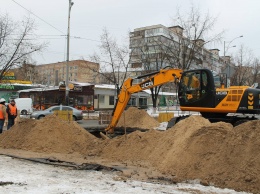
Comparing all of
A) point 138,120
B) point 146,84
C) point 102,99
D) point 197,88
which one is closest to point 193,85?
point 197,88

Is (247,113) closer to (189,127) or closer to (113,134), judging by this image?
(189,127)

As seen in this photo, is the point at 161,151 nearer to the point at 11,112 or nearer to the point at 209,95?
the point at 209,95

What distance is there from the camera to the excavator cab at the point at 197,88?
41.0 feet

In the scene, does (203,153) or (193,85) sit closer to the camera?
(203,153)

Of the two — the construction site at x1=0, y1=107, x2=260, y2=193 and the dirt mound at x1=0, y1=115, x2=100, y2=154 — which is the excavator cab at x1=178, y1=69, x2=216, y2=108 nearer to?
the construction site at x1=0, y1=107, x2=260, y2=193

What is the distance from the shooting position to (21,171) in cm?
782

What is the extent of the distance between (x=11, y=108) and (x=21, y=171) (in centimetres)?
677

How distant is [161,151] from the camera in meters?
9.40

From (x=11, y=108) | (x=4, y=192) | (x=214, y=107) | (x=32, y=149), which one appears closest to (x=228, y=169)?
(x=4, y=192)

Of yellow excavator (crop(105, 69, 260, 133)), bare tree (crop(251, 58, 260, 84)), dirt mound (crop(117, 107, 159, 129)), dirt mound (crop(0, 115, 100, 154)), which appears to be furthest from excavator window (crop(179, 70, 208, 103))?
bare tree (crop(251, 58, 260, 84))

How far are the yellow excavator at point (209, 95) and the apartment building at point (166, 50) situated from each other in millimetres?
16710

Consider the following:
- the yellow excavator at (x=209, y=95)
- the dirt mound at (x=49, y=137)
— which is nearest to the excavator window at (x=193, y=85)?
the yellow excavator at (x=209, y=95)

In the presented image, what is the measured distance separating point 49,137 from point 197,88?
564 centimetres

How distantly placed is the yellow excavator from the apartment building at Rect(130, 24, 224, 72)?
1671cm
